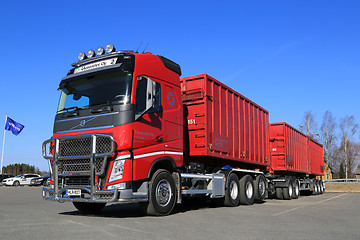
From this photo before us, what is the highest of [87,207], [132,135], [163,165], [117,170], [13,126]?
[13,126]

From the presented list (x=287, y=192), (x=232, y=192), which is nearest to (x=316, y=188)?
(x=287, y=192)

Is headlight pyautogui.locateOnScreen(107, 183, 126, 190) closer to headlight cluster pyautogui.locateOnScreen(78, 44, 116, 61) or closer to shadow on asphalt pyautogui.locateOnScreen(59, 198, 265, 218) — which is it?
shadow on asphalt pyautogui.locateOnScreen(59, 198, 265, 218)

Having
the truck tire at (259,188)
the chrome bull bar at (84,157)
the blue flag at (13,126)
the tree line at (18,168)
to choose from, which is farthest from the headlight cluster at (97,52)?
the tree line at (18,168)

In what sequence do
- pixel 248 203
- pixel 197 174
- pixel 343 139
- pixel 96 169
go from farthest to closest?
pixel 343 139 < pixel 248 203 < pixel 197 174 < pixel 96 169

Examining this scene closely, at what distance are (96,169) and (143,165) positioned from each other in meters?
0.97

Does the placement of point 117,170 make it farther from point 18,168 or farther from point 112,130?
point 18,168

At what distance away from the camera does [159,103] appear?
8.05m

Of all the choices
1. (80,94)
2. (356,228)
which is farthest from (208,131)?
(356,228)

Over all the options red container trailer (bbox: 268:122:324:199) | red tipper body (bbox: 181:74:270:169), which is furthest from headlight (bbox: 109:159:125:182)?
red container trailer (bbox: 268:122:324:199)

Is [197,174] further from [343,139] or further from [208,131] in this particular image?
[343,139]

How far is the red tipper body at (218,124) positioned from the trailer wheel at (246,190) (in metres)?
0.61

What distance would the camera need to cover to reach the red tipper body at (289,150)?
16.8m

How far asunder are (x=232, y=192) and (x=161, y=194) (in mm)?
4061

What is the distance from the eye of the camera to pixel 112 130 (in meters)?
7.10
